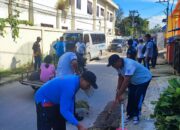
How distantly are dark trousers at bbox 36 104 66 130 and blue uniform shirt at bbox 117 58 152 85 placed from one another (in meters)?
2.35

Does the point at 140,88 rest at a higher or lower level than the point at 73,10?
lower

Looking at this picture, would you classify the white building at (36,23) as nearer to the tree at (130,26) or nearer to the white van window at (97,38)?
the white van window at (97,38)

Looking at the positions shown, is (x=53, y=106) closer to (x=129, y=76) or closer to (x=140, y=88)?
(x=129, y=76)

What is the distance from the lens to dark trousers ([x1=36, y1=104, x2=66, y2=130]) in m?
4.57

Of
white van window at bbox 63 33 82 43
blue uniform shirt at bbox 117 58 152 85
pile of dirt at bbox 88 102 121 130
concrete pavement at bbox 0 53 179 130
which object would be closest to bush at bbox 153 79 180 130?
concrete pavement at bbox 0 53 179 130

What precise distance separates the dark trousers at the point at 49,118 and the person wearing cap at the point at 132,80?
6.67 feet

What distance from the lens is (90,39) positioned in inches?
1005

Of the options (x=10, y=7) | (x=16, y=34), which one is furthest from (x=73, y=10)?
(x=16, y=34)

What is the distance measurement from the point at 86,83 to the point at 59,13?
27108 mm

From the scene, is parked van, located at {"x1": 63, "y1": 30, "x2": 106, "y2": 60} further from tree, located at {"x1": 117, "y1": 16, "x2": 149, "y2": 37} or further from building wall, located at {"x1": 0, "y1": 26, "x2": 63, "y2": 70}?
tree, located at {"x1": 117, "y1": 16, "x2": 149, "y2": 37}

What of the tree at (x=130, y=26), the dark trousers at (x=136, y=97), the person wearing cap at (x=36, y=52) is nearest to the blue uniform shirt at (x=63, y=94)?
the dark trousers at (x=136, y=97)

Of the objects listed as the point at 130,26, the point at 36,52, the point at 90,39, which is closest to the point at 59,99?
the point at 36,52

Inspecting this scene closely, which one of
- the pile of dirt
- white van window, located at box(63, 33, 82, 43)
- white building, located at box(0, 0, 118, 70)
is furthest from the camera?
white van window, located at box(63, 33, 82, 43)

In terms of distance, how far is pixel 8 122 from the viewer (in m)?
8.09
